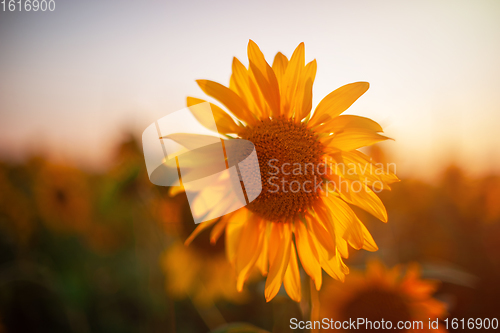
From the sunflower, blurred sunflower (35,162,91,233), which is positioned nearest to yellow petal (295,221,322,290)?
the sunflower

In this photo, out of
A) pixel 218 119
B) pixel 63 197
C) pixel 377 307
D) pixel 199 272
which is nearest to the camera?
pixel 218 119

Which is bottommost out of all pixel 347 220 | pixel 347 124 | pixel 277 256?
pixel 277 256

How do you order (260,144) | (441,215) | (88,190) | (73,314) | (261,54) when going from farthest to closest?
(88,190)
(441,215)
(73,314)
(260,144)
(261,54)

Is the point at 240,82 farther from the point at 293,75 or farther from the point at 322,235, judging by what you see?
the point at 322,235

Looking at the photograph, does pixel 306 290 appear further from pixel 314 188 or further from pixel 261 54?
pixel 261 54

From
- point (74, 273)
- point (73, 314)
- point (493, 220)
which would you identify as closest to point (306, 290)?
point (73, 314)

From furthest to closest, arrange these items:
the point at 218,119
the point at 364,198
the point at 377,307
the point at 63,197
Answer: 1. the point at 63,197
2. the point at 377,307
3. the point at 218,119
4. the point at 364,198

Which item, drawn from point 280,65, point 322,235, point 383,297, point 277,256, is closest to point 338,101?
point 280,65
